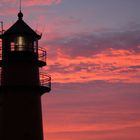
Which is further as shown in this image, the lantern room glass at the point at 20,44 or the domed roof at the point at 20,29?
the domed roof at the point at 20,29

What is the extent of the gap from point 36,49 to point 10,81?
2757 mm

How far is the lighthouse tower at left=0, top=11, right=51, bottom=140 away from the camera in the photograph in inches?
1709

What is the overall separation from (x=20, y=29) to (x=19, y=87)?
380 cm

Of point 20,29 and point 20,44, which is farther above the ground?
point 20,29

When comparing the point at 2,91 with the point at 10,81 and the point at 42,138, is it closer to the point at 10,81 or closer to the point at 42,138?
the point at 10,81

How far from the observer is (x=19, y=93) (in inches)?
1718

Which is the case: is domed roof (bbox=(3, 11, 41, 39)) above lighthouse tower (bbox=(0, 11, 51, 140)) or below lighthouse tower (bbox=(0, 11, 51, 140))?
above

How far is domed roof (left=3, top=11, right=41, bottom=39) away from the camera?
43844 millimetres

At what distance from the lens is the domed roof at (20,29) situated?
43844 millimetres

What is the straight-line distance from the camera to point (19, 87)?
4350 centimetres

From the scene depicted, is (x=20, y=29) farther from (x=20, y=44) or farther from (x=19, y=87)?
(x=19, y=87)

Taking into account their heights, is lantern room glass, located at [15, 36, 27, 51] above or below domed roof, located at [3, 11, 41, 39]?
below

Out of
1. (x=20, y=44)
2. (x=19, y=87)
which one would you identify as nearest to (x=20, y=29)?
(x=20, y=44)

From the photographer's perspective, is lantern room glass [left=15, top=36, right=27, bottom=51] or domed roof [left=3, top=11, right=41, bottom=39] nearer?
lantern room glass [left=15, top=36, right=27, bottom=51]
